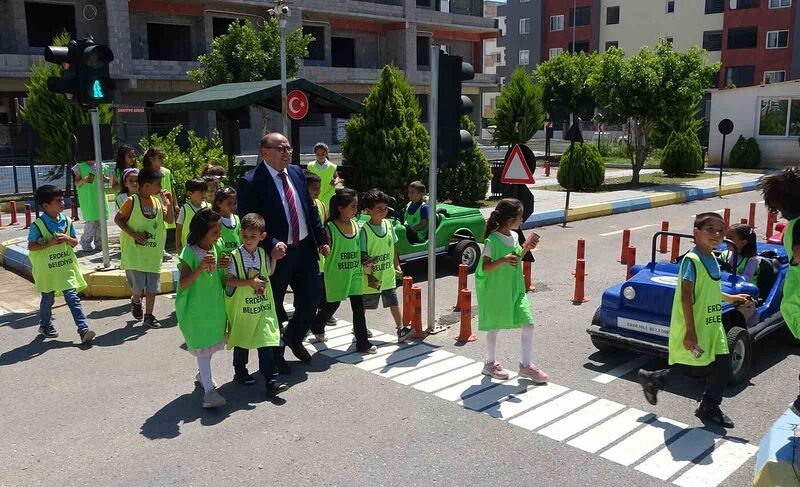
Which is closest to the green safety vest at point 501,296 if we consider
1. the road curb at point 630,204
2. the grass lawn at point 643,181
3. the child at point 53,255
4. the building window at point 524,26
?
the child at point 53,255

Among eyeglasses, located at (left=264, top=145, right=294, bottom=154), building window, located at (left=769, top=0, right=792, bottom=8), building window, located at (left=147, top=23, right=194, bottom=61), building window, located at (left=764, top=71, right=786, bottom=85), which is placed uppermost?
building window, located at (left=769, top=0, right=792, bottom=8)

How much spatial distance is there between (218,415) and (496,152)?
34.1 m

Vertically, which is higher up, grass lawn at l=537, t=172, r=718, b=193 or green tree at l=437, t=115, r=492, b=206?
green tree at l=437, t=115, r=492, b=206

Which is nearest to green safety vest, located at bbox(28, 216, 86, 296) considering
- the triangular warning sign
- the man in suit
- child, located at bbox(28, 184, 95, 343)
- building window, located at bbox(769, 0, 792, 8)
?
child, located at bbox(28, 184, 95, 343)

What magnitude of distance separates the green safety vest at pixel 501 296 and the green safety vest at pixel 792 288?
1.83 meters

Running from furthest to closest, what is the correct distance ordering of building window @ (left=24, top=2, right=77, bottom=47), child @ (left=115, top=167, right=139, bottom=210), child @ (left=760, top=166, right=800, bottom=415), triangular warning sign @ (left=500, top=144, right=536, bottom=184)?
building window @ (left=24, top=2, right=77, bottom=47)
triangular warning sign @ (left=500, top=144, right=536, bottom=184)
child @ (left=115, top=167, right=139, bottom=210)
child @ (left=760, top=166, right=800, bottom=415)

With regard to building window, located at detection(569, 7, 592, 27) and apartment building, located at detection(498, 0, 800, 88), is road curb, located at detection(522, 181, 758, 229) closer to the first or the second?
apartment building, located at detection(498, 0, 800, 88)

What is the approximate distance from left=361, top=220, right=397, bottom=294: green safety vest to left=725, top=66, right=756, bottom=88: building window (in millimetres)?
52075

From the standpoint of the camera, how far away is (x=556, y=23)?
2453 inches

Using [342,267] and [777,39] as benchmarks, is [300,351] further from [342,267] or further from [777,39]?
[777,39]

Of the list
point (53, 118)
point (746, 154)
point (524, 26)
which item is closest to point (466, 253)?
point (53, 118)

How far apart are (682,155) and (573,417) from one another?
74.2 feet

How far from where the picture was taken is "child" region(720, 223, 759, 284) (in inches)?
250

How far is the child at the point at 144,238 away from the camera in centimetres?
764
